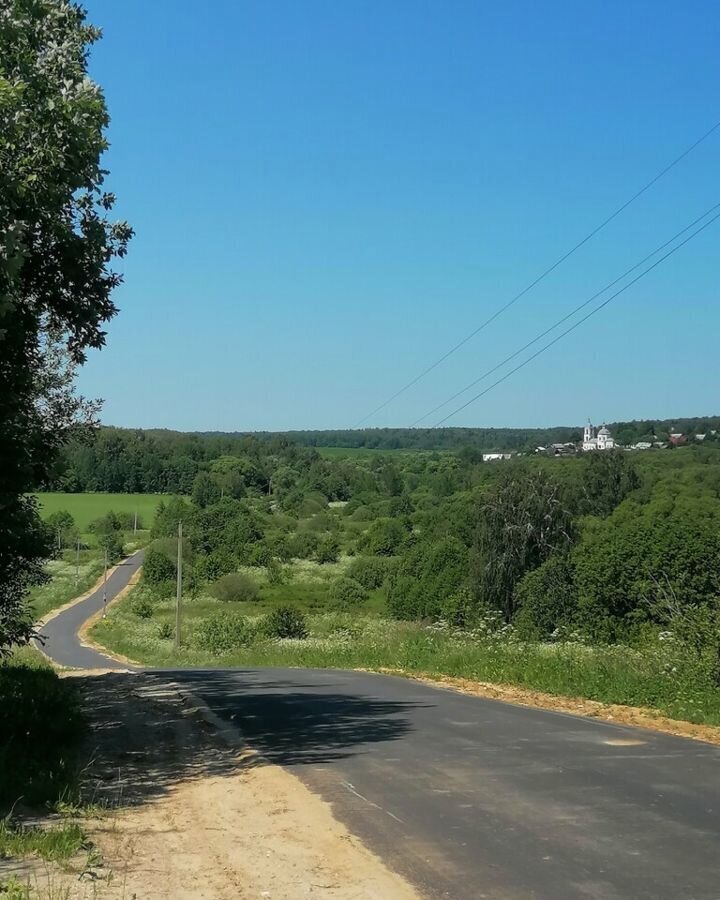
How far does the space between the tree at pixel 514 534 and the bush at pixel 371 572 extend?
24.4m

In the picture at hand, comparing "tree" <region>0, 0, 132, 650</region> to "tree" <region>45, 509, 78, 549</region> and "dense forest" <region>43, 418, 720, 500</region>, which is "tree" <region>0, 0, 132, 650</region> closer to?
"dense forest" <region>43, 418, 720, 500</region>

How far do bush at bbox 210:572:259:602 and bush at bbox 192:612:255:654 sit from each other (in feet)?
76.2

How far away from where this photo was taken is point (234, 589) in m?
91.8

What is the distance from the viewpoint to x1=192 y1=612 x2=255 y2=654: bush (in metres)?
57.7

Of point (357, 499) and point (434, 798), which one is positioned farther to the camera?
point (357, 499)

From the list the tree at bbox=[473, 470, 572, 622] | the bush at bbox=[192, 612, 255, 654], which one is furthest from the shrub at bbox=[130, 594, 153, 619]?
the tree at bbox=[473, 470, 572, 622]

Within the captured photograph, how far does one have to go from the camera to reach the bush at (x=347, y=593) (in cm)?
9096

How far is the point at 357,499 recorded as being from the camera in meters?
146

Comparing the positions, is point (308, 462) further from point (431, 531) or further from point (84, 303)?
point (84, 303)

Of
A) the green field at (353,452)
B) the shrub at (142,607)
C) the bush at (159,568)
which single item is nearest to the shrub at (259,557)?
the bush at (159,568)

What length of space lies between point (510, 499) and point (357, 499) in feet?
235

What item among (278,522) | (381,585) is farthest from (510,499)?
(278,522)

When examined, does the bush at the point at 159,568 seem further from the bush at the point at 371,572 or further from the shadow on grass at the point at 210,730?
the shadow on grass at the point at 210,730

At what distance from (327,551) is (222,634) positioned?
55.2 meters
